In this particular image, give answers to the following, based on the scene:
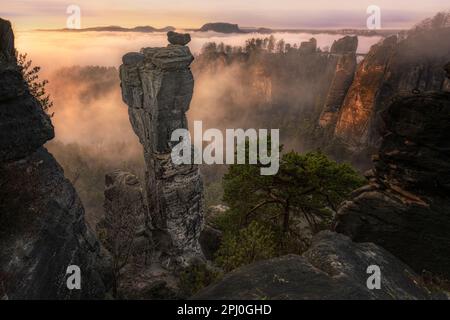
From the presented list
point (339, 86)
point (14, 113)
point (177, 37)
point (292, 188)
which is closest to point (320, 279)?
point (292, 188)

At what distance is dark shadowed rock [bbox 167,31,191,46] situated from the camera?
2847 centimetres

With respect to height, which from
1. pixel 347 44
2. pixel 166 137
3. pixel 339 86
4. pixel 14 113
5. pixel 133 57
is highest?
pixel 347 44

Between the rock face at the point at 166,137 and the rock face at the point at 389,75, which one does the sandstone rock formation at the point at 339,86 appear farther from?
the rock face at the point at 166,137

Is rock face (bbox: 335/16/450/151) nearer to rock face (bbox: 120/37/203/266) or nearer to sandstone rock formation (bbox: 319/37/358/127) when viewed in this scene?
sandstone rock formation (bbox: 319/37/358/127)

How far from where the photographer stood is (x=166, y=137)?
2867 cm

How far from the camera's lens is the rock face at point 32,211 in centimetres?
1398

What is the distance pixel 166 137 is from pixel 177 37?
7753 mm

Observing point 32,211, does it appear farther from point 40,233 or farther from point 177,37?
point 177,37

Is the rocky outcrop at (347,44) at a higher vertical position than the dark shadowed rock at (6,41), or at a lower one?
higher

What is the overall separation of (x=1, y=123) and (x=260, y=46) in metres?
162

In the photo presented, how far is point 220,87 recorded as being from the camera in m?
157

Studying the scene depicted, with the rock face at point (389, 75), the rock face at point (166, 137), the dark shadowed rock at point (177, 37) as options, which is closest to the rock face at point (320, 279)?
the rock face at point (166, 137)

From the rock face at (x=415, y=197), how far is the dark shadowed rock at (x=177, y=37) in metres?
16.5

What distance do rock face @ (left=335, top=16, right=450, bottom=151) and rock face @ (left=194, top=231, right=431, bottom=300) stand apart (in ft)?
222
